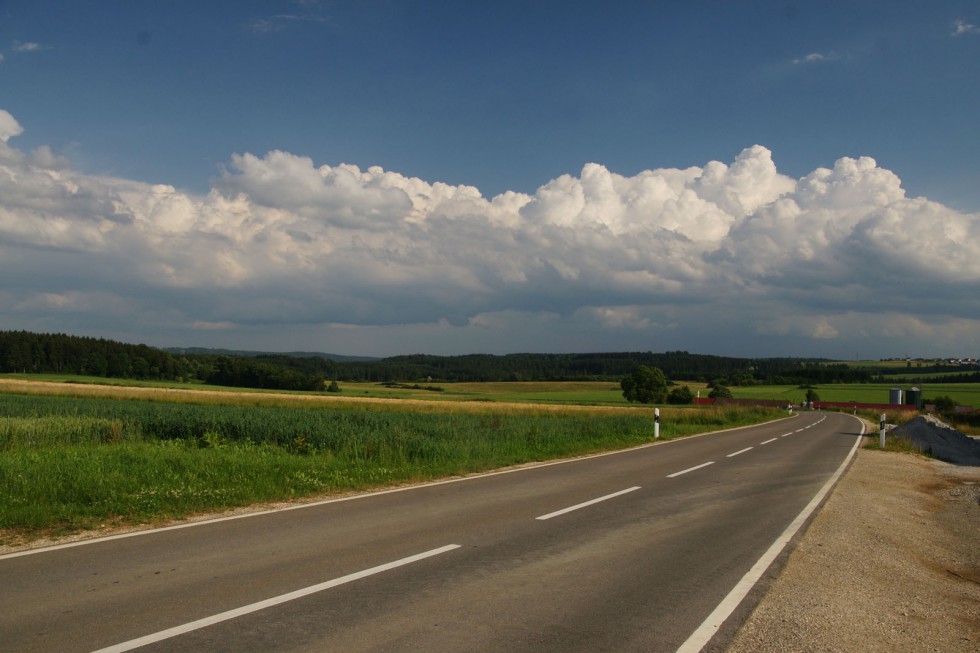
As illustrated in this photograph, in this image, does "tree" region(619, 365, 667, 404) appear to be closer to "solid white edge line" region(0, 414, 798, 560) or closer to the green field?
the green field

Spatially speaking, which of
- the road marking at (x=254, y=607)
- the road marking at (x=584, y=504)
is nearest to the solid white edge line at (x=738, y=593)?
the road marking at (x=584, y=504)

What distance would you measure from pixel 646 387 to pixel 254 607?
9048cm

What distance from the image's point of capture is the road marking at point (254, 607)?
4711 millimetres

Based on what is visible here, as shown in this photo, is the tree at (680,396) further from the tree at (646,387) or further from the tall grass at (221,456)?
the tall grass at (221,456)

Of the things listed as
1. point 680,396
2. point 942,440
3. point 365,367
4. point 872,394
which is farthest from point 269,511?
point 365,367

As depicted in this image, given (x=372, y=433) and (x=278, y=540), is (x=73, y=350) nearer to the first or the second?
(x=372, y=433)

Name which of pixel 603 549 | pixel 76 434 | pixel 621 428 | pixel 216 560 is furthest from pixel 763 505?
pixel 76 434

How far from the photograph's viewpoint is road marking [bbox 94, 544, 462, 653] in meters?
4.71

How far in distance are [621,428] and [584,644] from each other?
21.4 metres

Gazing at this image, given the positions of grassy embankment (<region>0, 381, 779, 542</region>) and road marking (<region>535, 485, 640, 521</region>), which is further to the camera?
road marking (<region>535, 485, 640, 521</region>)

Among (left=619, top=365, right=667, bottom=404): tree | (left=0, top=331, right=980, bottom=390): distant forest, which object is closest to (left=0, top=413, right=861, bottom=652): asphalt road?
(left=619, top=365, right=667, bottom=404): tree

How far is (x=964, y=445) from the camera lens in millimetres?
36688

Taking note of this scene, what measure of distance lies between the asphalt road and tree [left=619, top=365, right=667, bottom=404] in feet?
272

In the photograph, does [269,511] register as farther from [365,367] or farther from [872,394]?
[365,367]
